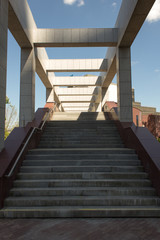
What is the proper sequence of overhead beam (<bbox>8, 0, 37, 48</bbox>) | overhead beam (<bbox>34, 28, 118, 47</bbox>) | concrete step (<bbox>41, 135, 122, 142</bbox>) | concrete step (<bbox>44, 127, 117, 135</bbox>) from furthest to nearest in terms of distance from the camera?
1. overhead beam (<bbox>34, 28, 118, 47</bbox>)
2. concrete step (<bbox>44, 127, 117, 135</bbox>)
3. concrete step (<bbox>41, 135, 122, 142</bbox>)
4. overhead beam (<bbox>8, 0, 37, 48</bbox>)

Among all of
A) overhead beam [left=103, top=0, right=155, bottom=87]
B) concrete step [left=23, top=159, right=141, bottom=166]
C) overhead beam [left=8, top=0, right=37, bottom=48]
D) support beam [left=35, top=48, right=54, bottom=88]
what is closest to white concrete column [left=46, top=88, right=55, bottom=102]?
support beam [left=35, top=48, right=54, bottom=88]

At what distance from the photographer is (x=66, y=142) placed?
9.05 metres

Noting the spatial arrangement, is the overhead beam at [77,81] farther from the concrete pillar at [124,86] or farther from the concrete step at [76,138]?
the concrete step at [76,138]

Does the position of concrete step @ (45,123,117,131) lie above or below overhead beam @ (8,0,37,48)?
below

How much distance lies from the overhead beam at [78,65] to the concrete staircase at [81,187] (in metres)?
9.62

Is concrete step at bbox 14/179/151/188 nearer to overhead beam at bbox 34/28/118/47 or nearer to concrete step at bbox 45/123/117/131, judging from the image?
concrete step at bbox 45/123/117/131

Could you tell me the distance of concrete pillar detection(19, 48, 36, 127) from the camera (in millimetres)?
10594
